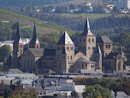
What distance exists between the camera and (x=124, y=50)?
14675cm

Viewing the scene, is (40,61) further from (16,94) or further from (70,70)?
(16,94)

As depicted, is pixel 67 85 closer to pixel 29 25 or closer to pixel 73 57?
pixel 73 57

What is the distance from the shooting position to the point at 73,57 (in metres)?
124

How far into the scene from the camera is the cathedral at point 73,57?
123 meters

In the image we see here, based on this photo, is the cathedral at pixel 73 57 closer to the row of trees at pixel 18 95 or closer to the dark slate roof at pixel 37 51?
the dark slate roof at pixel 37 51

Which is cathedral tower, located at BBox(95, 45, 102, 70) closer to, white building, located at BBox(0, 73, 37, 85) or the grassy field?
white building, located at BBox(0, 73, 37, 85)

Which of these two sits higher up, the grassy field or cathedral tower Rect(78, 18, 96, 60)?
the grassy field

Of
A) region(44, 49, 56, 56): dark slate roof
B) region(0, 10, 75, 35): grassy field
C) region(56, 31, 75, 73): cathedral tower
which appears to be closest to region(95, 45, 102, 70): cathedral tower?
region(56, 31, 75, 73): cathedral tower

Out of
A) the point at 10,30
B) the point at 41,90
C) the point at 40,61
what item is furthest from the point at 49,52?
the point at 10,30

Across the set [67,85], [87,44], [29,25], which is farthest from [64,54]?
[29,25]

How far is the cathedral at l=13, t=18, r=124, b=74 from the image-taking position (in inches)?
4833

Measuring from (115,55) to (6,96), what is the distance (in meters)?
37.2

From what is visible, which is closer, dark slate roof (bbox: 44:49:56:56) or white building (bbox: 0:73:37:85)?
white building (bbox: 0:73:37:85)

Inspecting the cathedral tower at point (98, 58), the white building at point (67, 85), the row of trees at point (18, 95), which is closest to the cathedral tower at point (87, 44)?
the cathedral tower at point (98, 58)
